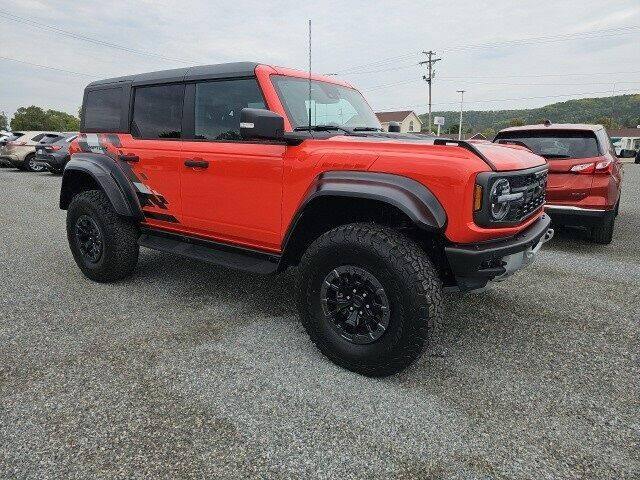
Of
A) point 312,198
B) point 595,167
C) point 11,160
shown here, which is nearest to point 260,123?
point 312,198

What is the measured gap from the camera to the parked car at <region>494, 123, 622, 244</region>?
17.2 ft

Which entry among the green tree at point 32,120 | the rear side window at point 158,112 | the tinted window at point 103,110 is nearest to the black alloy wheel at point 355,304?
the rear side window at point 158,112

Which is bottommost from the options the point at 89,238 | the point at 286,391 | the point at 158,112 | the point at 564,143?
the point at 286,391

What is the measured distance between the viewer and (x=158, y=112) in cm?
364

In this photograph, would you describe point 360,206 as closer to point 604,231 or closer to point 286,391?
point 286,391

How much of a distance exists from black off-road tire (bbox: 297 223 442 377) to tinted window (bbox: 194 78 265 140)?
1.20 metres

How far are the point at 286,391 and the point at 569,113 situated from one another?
122 metres

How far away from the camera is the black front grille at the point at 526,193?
2499mm

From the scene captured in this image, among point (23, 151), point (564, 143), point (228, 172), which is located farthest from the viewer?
point (23, 151)

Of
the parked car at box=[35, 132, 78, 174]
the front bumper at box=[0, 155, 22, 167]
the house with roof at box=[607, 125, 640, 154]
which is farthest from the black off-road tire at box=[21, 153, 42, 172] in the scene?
the house with roof at box=[607, 125, 640, 154]

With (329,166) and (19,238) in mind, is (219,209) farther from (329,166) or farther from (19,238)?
(19,238)

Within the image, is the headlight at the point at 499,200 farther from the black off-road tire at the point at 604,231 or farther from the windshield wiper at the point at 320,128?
the black off-road tire at the point at 604,231

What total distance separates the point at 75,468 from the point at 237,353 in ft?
3.70

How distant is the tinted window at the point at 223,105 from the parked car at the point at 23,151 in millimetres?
16124
